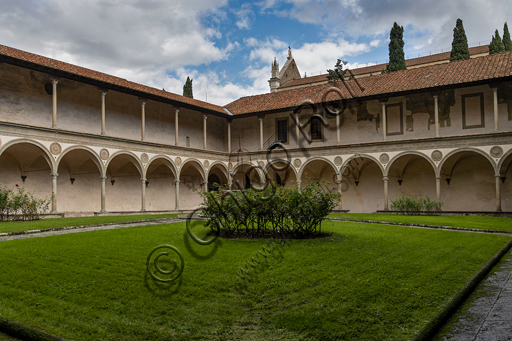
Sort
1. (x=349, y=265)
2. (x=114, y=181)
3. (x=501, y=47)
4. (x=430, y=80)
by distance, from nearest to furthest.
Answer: (x=349, y=265), (x=430, y=80), (x=114, y=181), (x=501, y=47)

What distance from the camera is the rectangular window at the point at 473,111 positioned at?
23219 millimetres

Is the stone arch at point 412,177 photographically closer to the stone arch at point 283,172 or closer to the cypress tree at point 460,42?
the stone arch at point 283,172

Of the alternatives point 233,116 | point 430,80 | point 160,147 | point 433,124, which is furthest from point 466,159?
point 160,147

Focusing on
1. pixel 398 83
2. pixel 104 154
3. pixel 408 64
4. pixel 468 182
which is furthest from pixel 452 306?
pixel 408 64

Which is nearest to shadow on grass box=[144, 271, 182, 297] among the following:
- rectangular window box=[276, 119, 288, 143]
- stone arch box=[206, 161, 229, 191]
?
stone arch box=[206, 161, 229, 191]

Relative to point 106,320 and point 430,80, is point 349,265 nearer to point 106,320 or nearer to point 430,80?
point 106,320

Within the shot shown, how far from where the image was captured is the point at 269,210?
9.63 meters

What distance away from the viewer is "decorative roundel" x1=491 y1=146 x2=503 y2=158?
67.7ft

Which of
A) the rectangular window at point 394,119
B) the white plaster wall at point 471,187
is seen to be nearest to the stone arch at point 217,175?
the rectangular window at point 394,119

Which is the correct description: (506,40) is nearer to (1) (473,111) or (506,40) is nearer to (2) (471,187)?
(1) (473,111)

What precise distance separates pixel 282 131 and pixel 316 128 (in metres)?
2.88

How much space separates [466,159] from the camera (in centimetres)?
2423

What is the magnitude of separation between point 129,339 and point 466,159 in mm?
24627

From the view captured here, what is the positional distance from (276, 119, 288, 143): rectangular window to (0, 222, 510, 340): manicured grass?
21943 millimetres
